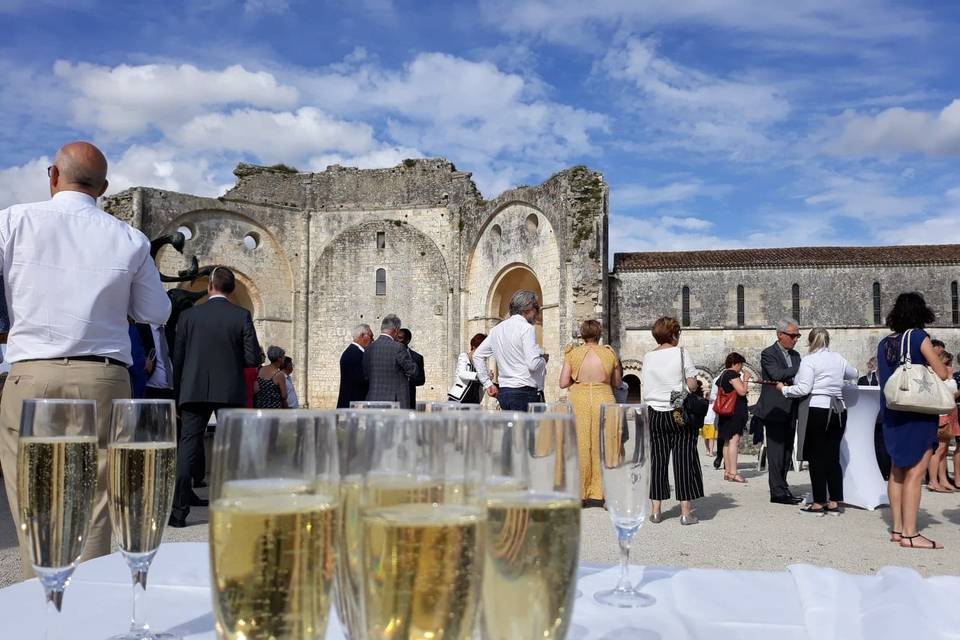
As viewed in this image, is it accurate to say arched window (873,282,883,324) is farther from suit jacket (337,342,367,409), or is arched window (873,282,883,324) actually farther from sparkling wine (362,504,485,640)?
sparkling wine (362,504,485,640)

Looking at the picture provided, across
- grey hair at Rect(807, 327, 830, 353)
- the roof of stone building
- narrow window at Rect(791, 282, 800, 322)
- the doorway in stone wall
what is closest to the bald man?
grey hair at Rect(807, 327, 830, 353)

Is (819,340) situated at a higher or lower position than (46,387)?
higher

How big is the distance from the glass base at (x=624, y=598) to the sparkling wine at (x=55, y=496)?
0.79 meters

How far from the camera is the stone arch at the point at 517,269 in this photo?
1762 centimetres

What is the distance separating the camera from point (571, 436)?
2.53ft

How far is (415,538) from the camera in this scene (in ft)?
2.06

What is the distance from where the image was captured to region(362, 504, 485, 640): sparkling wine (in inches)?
24.4

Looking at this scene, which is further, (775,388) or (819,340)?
(775,388)

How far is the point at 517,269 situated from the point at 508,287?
86cm

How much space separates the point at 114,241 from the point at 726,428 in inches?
315

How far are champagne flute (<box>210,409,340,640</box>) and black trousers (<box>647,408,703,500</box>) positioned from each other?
536 centimetres

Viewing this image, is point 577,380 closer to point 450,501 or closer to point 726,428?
point 726,428

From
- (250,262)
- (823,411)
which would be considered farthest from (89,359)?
(250,262)

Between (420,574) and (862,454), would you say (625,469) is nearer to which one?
(420,574)
